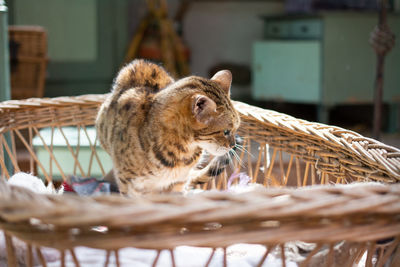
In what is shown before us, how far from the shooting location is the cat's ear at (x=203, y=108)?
1073 millimetres

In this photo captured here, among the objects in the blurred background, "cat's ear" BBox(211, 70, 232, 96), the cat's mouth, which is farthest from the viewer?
the blurred background

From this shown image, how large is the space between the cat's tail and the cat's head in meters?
0.19

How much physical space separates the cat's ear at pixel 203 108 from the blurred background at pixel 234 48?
1.93 m

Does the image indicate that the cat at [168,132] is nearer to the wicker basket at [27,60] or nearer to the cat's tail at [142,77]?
the cat's tail at [142,77]

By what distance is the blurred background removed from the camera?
320 cm

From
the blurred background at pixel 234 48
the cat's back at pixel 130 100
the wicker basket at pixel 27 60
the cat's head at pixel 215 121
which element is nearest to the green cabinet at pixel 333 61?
the blurred background at pixel 234 48

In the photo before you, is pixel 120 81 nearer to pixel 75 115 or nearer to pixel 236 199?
pixel 75 115

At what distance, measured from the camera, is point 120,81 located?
1379 mm

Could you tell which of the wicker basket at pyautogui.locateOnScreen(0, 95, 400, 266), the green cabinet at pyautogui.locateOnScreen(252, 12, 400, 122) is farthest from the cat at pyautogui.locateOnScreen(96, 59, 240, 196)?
the green cabinet at pyautogui.locateOnScreen(252, 12, 400, 122)

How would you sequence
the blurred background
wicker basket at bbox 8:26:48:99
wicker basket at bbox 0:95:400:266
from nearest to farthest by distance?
wicker basket at bbox 0:95:400:266 → wicker basket at bbox 8:26:48:99 → the blurred background

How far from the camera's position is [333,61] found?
3.21m

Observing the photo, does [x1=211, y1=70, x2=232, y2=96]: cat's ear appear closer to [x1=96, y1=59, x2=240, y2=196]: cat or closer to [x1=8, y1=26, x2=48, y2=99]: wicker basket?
[x1=96, y1=59, x2=240, y2=196]: cat

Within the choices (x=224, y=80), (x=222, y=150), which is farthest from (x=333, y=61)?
(x=222, y=150)

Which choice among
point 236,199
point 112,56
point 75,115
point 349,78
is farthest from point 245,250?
point 112,56
